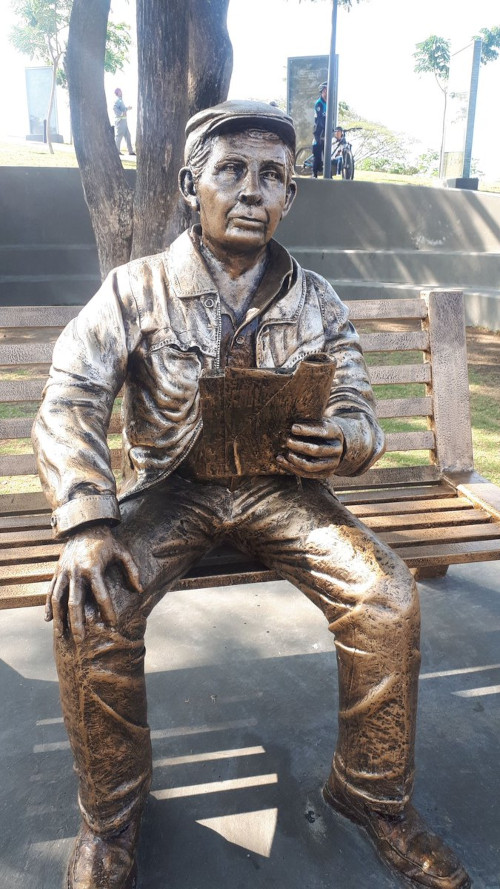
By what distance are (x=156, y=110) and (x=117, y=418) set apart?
3053 mm

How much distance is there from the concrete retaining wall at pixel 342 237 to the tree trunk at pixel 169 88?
18.3 ft

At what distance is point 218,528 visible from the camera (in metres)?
2.20

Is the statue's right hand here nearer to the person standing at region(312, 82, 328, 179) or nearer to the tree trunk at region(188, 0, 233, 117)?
the tree trunk at region(188, 0, 233, 117)

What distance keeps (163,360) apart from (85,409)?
0.28m

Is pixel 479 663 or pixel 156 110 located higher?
pixel 156 110

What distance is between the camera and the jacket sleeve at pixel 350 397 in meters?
2.11

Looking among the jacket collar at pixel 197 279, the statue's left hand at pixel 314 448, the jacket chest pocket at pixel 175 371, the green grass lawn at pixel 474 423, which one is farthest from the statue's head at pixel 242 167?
the green grass lawn at pixel 474 423

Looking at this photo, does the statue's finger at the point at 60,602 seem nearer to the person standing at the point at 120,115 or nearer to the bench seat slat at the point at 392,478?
the bench seat slat at the point at 392,478

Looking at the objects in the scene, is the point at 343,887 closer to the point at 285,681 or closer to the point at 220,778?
the point at 220,778

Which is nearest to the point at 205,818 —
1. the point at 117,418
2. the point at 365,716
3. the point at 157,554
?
the point at 365,716

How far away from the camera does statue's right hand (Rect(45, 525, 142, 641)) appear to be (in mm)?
1725

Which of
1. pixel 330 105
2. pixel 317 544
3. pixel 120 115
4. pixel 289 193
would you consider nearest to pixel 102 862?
pixel 317 544

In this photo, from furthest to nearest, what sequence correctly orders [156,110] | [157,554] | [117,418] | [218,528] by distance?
[156,110] < [117,418] < [218,528] < [157,554]

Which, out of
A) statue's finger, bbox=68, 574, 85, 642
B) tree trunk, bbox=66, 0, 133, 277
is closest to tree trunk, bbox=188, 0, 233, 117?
tree trunk, bbox=66, 0, 133, 277
